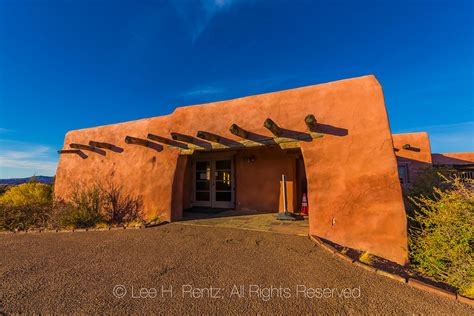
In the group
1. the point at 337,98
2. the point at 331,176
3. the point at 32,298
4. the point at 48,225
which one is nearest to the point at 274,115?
the point at 337,98

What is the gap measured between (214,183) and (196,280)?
6.41 meters

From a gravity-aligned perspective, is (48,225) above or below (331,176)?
below

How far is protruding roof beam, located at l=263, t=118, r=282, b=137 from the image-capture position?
204 inches

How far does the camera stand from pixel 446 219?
357 centimetres

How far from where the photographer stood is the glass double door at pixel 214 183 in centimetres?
928

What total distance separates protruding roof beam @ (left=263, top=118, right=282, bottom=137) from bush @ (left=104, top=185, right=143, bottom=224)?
17.0 ft

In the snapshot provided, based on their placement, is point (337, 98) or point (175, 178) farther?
point (175, 178)

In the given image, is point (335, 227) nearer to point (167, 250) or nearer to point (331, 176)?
point (331, 176)

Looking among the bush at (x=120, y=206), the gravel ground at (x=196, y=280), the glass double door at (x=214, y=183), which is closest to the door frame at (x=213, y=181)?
the glass double door at (x=214, y=183)

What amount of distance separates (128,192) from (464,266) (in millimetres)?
8577

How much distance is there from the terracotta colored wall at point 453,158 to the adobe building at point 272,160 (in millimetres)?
3515

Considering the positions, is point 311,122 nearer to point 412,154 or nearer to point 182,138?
point 182,138

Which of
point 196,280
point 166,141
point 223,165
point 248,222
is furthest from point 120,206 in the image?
point 196,280

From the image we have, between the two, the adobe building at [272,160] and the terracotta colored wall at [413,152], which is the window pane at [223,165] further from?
the terracotta colored wall at [413,152]
